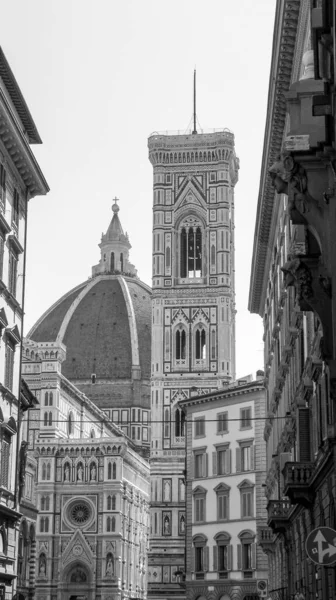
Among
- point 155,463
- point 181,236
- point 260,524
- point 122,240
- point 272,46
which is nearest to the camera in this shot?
point 272,46

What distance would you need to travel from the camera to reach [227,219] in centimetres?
9794

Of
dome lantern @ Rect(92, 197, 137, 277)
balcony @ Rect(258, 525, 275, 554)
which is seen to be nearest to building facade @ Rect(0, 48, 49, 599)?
balcony @ Rect(258, 525, 275, 554)

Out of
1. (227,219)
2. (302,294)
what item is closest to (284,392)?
(302,294)

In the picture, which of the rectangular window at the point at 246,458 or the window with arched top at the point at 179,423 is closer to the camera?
the rectangular window at the point at 246,458

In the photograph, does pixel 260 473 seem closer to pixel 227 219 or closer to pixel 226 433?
pixel 226 433

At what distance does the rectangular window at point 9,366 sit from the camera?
3178cm

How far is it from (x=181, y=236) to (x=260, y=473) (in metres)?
40.2

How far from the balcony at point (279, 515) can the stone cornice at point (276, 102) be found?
10.2m

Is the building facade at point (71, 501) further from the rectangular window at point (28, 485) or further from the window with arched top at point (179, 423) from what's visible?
the rectangular window at point (28, 485)

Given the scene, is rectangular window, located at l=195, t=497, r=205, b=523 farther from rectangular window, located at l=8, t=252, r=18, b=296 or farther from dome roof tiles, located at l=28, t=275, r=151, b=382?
dome roof tiles, located at l=28, t=275, r=151, b=382

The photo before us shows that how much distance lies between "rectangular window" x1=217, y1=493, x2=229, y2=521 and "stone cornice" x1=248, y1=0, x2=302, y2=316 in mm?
20058

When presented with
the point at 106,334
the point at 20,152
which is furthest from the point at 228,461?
the point at 106,334

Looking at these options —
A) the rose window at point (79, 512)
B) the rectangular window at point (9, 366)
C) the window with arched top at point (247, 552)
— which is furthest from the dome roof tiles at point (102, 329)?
the rectangular window at point (9, 366)

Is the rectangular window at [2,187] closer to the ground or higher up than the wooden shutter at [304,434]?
higher up
